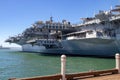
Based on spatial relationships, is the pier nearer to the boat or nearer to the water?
the water

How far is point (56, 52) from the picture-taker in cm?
7488

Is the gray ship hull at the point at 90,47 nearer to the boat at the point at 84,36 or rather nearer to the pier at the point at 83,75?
the boat at the point at 84,36

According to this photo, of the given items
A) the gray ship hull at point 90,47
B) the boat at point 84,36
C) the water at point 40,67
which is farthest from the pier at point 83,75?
the gray ship hull at point 90,47

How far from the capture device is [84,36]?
204 feet

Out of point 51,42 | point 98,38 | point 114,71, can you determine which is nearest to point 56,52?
point 51,42

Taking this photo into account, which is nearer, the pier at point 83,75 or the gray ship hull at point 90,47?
the pier at point 83,75

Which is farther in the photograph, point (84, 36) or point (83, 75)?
point (84, 36)

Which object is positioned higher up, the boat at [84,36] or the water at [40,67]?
the boat at [84,36]

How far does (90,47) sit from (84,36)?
3.29 meters

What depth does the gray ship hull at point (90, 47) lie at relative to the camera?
5703 centimetres

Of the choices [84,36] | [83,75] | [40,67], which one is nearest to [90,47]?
[84,36]

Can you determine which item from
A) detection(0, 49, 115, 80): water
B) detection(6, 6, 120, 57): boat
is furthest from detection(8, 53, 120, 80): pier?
detection(6, 6, 120, 57): boat

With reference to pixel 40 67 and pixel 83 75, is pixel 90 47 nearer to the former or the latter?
pixel 40 67

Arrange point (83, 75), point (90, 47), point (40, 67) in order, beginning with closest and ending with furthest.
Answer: point (83, 75)
point (40, 67)
point (90, 47)
